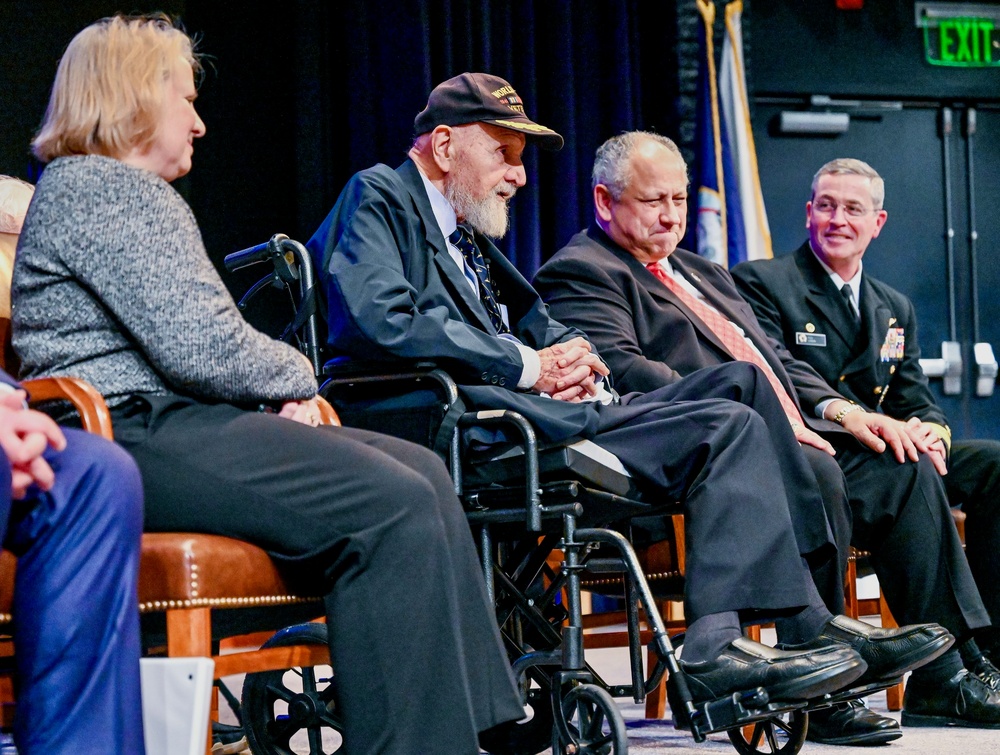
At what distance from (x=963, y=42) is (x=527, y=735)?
475 cm

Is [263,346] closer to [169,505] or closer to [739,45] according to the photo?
[169,505]

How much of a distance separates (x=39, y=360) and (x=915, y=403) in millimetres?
2559

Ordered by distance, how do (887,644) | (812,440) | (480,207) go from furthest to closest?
1. (812,440)
2. (480,207)
3. (887,644)

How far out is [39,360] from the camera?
1.79m

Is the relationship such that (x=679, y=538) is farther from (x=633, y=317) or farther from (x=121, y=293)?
(x=121, y=293)

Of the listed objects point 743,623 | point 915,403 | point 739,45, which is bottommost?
point 743,623

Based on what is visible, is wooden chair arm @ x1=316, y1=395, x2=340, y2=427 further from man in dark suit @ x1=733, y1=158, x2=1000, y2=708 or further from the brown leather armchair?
man in dark suit @ x1=733, y1=158, x2=1000, y2=708

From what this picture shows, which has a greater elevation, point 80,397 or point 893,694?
point 80,397

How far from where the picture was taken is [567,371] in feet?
8.42

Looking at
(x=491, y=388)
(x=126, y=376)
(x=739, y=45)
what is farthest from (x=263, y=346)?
(x=739, y=45)

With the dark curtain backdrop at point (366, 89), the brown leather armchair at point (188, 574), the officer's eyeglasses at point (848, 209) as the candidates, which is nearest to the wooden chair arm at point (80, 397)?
the brown leather armchair at point (188, 574)

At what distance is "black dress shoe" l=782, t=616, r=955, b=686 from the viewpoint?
7.52 ft

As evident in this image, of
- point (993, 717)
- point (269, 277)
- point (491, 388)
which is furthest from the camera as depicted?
point (993, 717)

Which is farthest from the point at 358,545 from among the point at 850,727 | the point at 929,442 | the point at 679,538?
the point at 929,442
